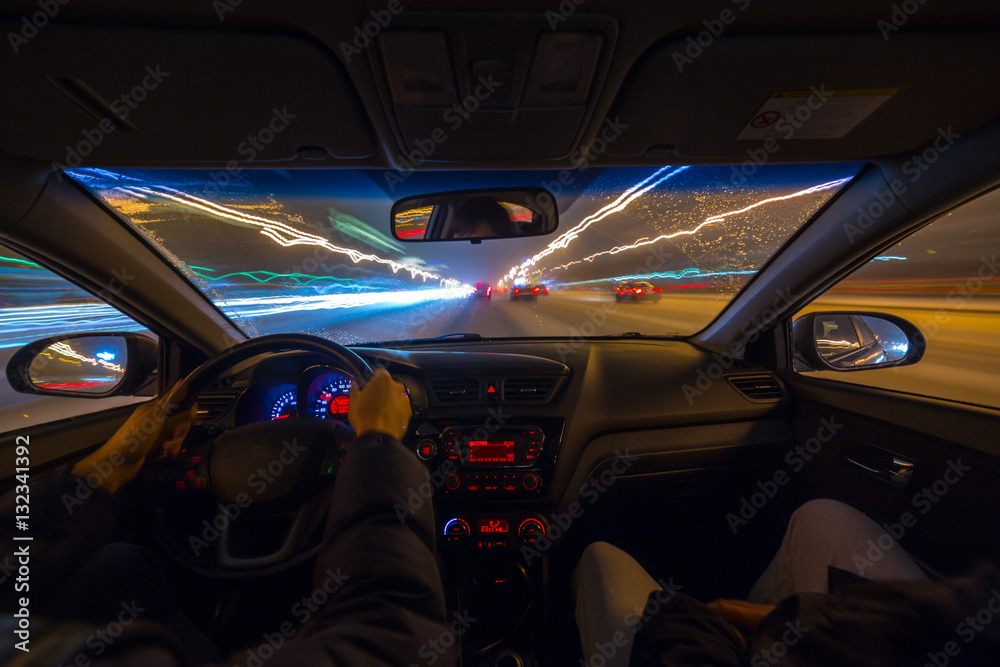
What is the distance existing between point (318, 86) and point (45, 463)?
7.69 ft

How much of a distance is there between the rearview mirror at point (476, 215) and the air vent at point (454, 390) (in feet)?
3.48

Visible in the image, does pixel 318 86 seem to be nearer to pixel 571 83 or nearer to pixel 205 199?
pixel 571 83

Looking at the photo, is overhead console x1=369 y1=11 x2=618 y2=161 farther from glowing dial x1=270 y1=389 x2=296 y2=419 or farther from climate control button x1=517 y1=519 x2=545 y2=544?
climate control button x1=517 y1=519 x2=545 y2=544

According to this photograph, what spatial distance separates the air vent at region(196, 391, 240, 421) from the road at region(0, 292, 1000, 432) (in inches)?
25.0

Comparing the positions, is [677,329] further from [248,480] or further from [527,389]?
[248,480]

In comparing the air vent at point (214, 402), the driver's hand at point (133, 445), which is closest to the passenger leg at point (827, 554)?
the driver's hand at point (133, 445)

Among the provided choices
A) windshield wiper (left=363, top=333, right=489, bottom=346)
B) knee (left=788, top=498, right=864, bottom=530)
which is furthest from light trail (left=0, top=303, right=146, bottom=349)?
knee (left=788, top=498, right=864, bottom=530)

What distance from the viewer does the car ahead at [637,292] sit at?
4.60 meters

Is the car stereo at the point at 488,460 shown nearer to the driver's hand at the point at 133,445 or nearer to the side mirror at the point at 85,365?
the driver's hand at the point at 133,445

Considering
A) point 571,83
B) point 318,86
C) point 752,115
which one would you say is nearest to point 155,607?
point 318,86

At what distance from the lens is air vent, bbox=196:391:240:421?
252 cm

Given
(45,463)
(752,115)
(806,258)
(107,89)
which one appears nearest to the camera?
(107,89)

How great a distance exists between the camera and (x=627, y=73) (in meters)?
1.60

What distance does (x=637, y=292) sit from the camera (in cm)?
484
